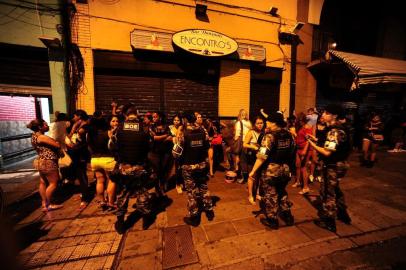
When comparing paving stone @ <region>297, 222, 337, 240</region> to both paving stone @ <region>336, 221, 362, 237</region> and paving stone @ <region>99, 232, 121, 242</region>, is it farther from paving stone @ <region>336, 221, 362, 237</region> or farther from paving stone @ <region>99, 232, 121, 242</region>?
paving stone @ <region>99, 232, 121, 242</region>

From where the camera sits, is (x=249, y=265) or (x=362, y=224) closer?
(x=249, y=265)

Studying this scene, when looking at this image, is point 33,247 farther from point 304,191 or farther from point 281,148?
point 304,191

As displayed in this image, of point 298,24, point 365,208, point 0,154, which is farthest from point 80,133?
point 298,24

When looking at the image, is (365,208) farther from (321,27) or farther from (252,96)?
(321,27)

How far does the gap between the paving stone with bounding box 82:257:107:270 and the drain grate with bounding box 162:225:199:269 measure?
0.90 m

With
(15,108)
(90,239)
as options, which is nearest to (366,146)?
(90,239)

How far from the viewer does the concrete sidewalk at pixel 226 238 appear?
2.72 meters

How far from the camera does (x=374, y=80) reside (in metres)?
7.21

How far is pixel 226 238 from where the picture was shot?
127 inches

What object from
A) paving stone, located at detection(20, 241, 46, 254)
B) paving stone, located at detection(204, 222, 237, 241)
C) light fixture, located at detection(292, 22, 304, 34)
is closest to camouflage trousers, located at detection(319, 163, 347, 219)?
paving stone, located at detection(204, 222, 237, 241)

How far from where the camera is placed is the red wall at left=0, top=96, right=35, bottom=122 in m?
8.74

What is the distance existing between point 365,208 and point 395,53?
1284 centimetres

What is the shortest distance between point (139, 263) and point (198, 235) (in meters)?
1.05

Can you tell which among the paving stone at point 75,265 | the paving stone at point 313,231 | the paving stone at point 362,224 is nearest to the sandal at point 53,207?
the paving stone at point 75,265
